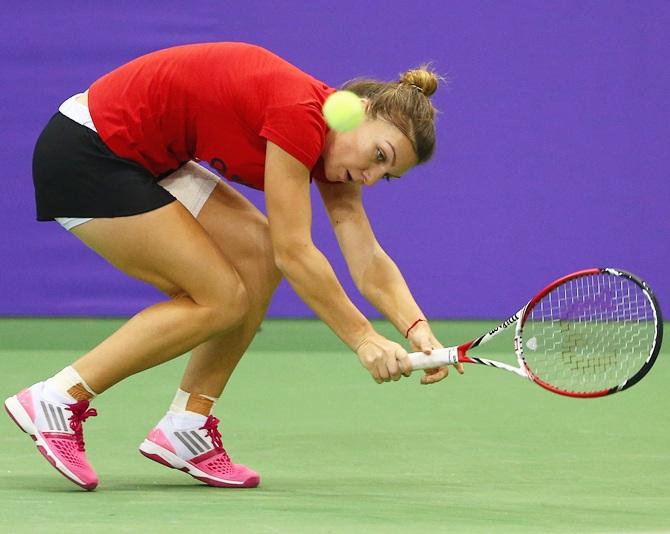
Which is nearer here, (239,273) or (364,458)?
(239,273)

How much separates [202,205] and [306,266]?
1.33ft

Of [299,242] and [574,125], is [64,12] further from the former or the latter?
[299,242]

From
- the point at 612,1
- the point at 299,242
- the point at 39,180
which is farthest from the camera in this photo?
the point at 612,1

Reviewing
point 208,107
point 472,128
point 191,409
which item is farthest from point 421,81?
point 472,128

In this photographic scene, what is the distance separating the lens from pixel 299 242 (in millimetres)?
2785

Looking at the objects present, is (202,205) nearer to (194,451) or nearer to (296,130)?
(296,130)

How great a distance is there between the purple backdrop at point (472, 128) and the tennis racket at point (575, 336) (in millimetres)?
2763

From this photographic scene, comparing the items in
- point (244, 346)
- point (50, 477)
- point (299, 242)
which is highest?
point (299, 242)

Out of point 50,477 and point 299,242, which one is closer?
point 299,242

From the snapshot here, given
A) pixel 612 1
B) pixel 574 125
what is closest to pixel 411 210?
pixel 574 125

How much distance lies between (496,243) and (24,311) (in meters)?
2.05

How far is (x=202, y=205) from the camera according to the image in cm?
308

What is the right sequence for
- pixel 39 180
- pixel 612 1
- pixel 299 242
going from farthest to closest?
pixel 612 1 < pixel 39 180 < pixel 299 242

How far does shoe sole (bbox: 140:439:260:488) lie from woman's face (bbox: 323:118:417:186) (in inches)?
28.5
